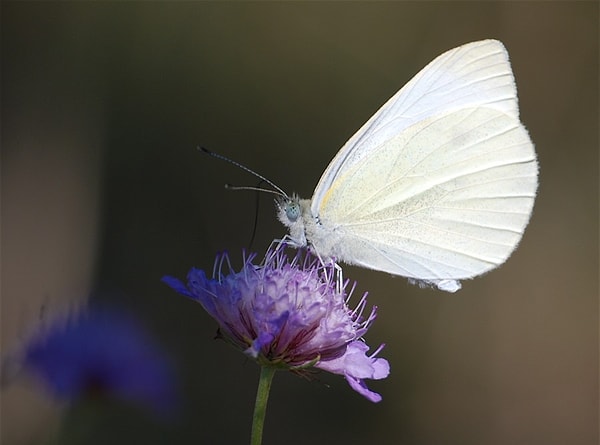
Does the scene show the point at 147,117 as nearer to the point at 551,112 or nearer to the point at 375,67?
the point at 375,67

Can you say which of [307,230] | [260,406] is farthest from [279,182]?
[260,406]

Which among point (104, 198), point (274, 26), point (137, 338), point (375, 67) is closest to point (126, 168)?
point (104, 198)

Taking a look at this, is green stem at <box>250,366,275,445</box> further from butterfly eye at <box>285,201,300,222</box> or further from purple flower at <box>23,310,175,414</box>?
butterfly eye at <box>285,201,300,222</box>

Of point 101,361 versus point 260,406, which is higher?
point 260,406

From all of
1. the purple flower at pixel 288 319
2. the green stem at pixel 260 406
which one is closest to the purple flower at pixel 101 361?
the purple flower at pixel 288 319

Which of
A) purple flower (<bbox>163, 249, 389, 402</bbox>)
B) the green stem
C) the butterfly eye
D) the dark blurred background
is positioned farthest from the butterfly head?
the dark blurred background

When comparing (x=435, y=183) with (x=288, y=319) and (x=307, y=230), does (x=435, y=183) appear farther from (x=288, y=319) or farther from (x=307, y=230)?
(x=288, y=319)
